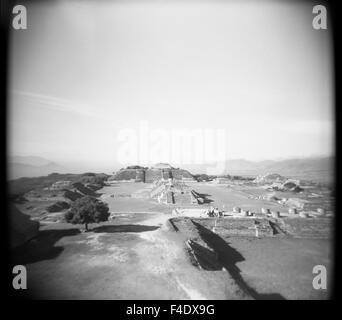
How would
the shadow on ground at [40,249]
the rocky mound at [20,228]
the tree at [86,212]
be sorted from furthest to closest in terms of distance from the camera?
the tree at [86,212], the rocky mound at [20,228], the shadow on ground at [40,249]

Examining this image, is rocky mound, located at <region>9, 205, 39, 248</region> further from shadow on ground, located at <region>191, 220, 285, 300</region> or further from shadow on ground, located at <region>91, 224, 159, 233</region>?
shadow on ground, located at <region>191, 220, 285, 300</region>

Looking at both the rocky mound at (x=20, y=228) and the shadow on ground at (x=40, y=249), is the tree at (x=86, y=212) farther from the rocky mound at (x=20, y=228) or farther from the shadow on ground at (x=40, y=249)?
the rocky mound at (x=20, y=228)

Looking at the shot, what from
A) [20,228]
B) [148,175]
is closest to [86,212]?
[20,228]

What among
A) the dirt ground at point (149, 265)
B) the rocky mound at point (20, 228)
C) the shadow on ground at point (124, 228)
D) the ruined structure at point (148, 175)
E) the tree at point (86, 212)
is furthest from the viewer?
the ruined structure at point (148, 175)

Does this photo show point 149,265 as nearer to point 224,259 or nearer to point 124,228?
point 124,228

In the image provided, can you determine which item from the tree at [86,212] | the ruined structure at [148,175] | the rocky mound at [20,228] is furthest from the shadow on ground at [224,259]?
the ruined structure at [148,175]
